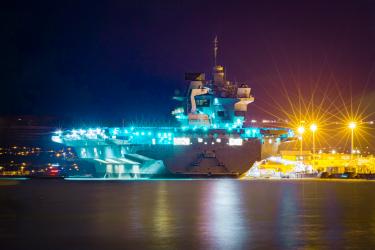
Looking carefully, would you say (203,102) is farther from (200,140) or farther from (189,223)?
(189,223)

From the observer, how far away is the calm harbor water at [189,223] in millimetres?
16297

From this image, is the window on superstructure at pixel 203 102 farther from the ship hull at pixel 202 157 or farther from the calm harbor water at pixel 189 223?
the calm harbor water at pixel 189 223

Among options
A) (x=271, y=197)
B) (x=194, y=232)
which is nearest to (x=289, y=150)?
(x=271, y=197)

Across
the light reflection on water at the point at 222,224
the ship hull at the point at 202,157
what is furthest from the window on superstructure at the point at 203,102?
the light reflection on water at the point at 222,224

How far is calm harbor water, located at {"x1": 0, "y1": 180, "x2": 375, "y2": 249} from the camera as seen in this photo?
16.3m

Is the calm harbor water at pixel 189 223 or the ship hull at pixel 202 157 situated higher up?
the ship hull at pixel 202 157

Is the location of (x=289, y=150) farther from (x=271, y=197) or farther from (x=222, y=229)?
(x=222, y=229)

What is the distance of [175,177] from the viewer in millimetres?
59781

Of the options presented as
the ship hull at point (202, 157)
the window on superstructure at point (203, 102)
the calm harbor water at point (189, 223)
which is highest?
the window on superstructure at point (203, 102)

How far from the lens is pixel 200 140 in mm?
59656

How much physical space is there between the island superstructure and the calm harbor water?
93.8ft

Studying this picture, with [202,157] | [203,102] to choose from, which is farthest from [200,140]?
[203,102]

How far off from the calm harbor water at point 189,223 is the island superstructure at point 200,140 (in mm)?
28585

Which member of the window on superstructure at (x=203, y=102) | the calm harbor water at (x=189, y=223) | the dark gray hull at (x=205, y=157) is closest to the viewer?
the calm harbor water at (x=189, y=223)
